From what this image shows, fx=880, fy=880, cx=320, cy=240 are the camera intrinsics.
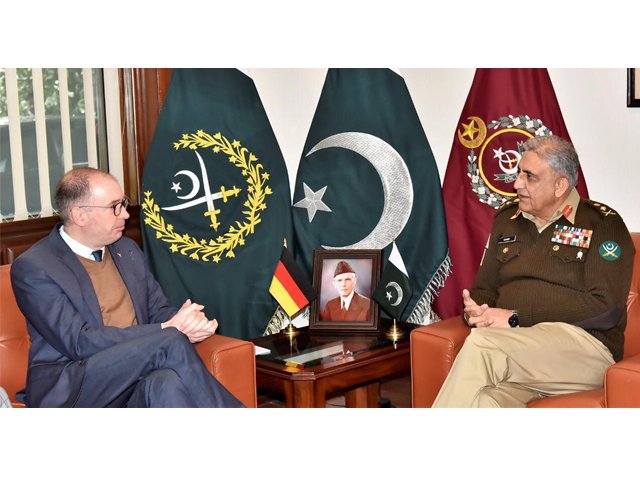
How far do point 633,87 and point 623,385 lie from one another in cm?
149

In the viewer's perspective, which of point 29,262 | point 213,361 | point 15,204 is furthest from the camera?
point 15,204

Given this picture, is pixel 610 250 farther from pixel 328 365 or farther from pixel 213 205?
pixel 213 205

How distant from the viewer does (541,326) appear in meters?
3.13

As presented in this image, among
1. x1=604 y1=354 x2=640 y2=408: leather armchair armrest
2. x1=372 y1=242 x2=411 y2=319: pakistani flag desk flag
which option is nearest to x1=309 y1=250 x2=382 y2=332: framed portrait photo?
x1=372 y1=242 x2=411 y2=319: pakistani flag desk flag

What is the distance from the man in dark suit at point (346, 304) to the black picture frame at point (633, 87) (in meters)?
1.38

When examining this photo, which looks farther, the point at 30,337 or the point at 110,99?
the point at 110,99

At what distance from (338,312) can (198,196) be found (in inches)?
33.1

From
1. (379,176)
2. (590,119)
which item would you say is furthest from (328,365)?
(590,119)

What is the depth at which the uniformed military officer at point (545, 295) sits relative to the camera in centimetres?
302

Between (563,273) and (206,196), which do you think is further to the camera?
(206,196)

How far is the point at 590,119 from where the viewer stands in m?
3.84

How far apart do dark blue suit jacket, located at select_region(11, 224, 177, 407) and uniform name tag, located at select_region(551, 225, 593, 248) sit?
4.91 ft

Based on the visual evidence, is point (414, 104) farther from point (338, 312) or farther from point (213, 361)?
point (213, 361)

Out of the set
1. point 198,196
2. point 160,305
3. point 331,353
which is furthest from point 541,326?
point 198,196
